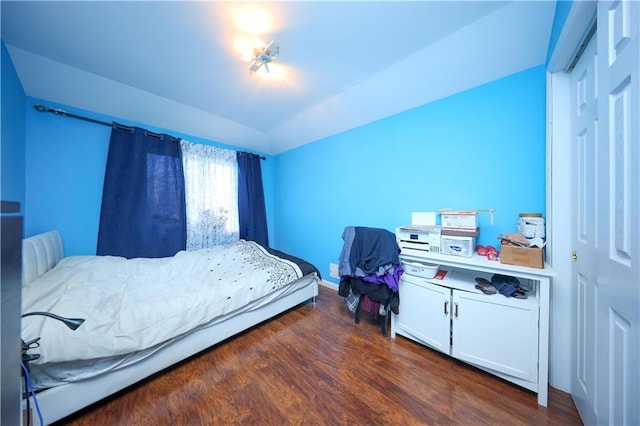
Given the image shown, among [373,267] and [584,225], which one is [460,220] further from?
[373,267]

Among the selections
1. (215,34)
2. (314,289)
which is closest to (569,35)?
(215,34)

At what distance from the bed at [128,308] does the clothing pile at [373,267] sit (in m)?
0.69

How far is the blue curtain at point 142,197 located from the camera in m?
2.43

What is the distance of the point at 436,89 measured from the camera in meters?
2.01

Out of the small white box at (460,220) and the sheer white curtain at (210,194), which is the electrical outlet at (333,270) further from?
the sheer white curtain at (210,194)

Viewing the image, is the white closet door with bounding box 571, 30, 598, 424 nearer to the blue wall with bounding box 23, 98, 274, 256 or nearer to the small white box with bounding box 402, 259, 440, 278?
the small white box with bounding box 402, 259, 440, 278

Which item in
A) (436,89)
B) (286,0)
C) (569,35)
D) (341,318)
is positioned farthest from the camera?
(341,318)

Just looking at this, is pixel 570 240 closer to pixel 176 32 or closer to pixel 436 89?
pixel 436 89

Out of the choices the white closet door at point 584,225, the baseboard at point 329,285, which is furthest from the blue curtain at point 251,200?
the white closet door at point 584,225

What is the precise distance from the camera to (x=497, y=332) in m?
1.38

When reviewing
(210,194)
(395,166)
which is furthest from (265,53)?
(210,194)

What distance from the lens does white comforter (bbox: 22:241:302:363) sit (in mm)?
1152

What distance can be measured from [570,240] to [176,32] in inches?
124

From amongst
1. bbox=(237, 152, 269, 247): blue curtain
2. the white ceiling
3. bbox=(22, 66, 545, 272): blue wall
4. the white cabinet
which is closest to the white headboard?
bbox=(22, 66, 545, 272): blue wall
